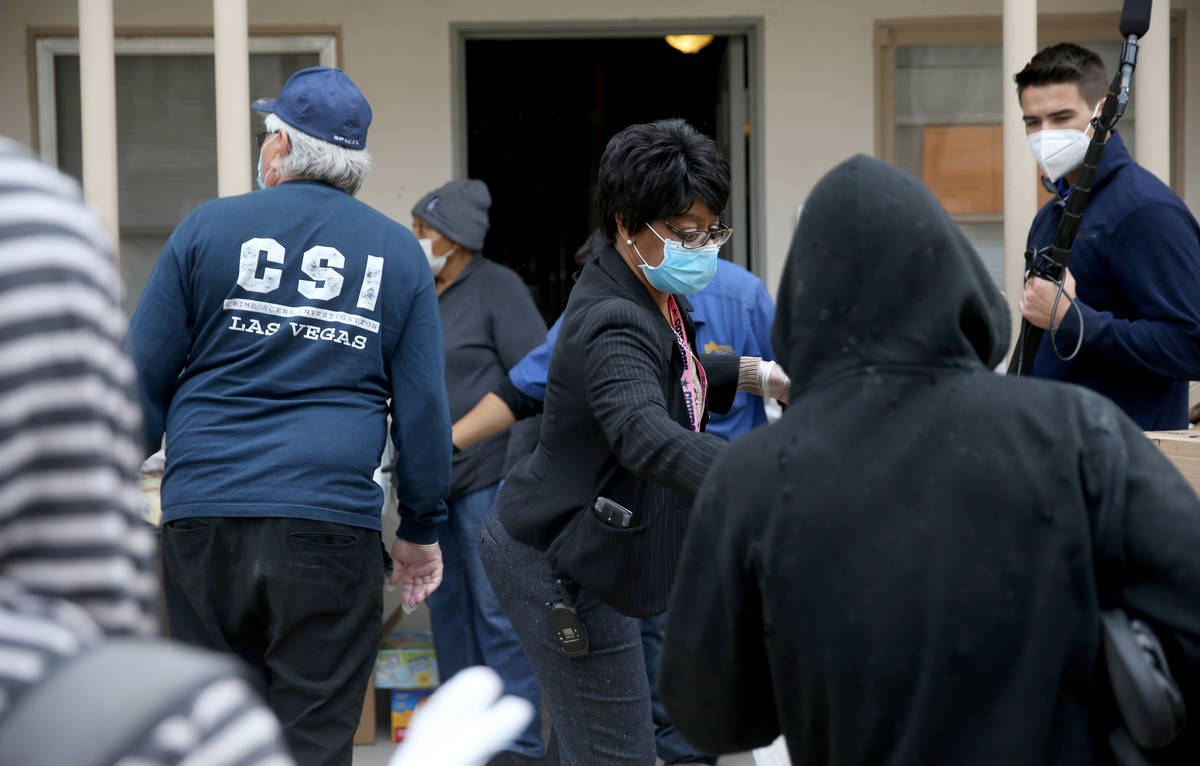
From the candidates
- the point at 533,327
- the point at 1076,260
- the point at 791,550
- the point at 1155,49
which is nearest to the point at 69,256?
the point at 791,550

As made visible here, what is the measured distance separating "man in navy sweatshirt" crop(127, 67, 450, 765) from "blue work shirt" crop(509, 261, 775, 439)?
3.40 ft

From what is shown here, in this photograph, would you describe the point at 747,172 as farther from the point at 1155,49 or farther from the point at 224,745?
the point at 224,745

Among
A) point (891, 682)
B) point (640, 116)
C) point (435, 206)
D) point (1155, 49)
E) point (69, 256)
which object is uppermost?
point (640, 116)

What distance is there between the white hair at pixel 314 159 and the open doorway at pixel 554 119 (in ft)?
16.5

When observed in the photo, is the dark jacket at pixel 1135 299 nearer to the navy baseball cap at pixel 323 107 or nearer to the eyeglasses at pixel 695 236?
the eyeglasses at pixel 695 236

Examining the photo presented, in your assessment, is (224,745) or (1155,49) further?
(1155,49)

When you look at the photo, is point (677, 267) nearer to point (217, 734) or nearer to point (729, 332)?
point (729, 332)

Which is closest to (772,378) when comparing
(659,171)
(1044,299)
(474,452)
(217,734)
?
(659,171)

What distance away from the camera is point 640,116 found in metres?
9.88

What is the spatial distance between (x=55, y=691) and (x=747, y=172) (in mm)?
5881

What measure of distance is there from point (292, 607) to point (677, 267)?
42.6 inches

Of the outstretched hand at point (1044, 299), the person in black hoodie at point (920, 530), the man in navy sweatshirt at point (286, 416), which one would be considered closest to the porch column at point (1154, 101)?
the outstretched hand at point (1044, 299)

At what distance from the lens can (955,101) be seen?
19.6ft

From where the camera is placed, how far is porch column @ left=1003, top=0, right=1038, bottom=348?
3.80 m
